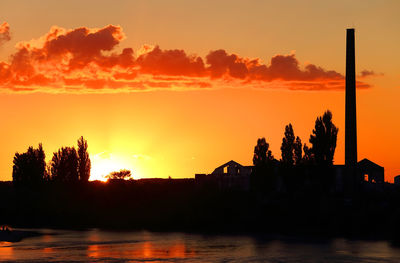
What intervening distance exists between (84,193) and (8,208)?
49.7 feet

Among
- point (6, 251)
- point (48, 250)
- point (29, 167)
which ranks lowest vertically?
point (6, 251)

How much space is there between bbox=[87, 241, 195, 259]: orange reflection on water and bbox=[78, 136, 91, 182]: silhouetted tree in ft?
204

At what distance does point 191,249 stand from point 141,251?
4.98m

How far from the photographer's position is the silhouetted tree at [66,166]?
144500mm

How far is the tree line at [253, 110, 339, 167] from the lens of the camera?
374 ft

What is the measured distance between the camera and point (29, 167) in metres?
146

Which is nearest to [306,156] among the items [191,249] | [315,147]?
[315,147]

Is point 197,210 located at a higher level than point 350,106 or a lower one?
lower

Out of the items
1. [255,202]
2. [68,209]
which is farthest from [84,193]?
[255,202]

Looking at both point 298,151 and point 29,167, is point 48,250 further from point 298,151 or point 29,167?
point 29,167

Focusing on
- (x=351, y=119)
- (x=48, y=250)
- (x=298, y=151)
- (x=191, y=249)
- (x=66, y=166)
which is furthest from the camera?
(x=66, y=166)

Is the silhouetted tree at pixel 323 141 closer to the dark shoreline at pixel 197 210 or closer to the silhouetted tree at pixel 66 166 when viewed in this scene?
the dark shoreline at pixel 197 210

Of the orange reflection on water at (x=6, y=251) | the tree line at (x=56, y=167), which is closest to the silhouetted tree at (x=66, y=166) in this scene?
the tree line at (x=56, y=167)

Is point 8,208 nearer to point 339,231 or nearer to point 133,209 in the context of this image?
point 133,209
